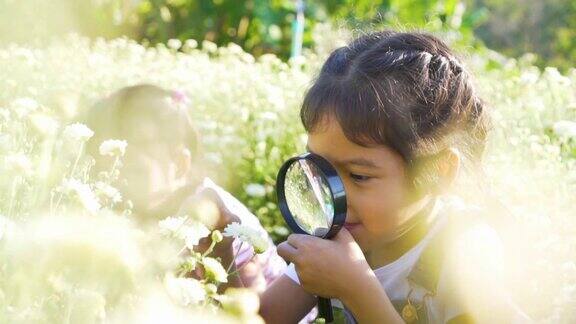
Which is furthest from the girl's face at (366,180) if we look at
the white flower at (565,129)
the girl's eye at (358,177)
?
the white flower at (565,129)

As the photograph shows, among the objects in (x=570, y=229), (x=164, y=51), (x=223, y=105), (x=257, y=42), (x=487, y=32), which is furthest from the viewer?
(x=487, y=32)

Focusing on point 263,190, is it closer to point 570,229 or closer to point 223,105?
point 223,105

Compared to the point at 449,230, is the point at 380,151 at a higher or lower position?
higher

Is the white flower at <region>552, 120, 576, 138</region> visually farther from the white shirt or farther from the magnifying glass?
the magnifying glass

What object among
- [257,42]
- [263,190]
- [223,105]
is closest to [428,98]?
[263,190]

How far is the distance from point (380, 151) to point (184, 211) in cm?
39

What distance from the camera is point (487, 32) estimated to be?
12555 millimetres

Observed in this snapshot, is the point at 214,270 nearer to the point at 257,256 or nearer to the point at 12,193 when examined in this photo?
the point at 12,193

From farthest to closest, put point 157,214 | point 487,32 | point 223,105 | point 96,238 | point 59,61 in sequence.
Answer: point 487,32, point 59,61, point 223,105, point 157,214, point 96,238

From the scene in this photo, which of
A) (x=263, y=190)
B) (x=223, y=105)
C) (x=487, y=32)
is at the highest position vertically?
(x=487, y=32)

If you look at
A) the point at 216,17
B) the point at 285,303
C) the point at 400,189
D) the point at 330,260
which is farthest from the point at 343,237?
the point at 216,17

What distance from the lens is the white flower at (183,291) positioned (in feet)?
4.19

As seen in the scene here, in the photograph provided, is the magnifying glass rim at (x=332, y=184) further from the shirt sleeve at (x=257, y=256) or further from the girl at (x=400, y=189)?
the shirt sleeve at (x=257, y=256)

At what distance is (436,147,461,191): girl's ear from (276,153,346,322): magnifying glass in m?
0.30
